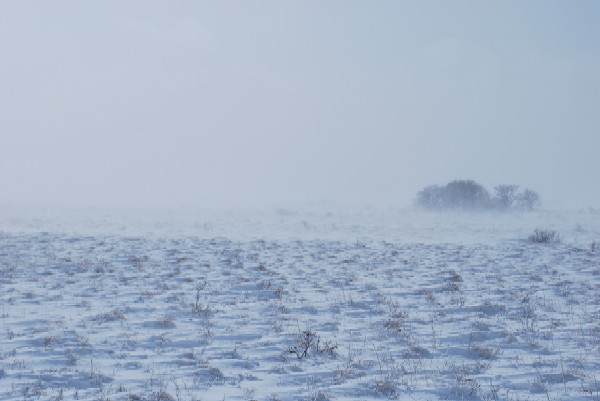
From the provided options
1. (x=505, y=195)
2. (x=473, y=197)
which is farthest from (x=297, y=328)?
(x=473, y=197)

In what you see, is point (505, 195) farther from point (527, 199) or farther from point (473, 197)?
point (473, 197)

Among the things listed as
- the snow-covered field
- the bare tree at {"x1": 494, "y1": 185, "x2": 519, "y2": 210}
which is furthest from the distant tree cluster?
the snow-covered field

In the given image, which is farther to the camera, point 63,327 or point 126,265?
point 126,265

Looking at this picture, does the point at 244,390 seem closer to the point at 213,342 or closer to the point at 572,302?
the point at 213,342

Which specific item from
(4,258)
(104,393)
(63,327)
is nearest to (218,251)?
(4,258)

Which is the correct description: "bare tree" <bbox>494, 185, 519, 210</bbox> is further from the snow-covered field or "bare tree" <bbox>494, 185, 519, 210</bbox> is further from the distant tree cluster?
the snow-covered field

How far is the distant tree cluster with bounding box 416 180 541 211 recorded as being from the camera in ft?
189

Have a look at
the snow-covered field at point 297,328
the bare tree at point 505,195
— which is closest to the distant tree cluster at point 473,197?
the bare tree at point 505,195

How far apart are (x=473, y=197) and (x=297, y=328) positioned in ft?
179

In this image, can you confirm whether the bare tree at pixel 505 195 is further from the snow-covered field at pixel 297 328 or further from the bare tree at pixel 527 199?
the snow-covered field at pixel 297 328

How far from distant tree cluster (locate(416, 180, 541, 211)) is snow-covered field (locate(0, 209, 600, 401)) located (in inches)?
1713

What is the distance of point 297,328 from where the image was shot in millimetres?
8523

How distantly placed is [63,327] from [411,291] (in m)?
6.53

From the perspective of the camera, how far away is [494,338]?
8.02m
